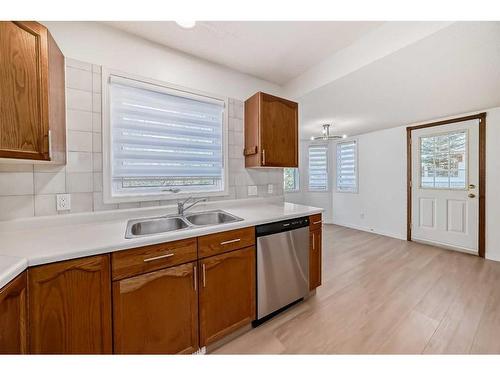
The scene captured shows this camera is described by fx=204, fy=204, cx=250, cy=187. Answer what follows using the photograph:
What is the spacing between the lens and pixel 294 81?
95.1 inches

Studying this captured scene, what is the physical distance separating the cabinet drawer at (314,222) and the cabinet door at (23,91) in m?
1.91

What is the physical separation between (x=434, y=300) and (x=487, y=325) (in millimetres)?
362

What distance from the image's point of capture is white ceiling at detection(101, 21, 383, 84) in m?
1.56

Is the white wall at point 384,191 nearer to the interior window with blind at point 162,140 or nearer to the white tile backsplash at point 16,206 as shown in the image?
the interior window with blind at point 162,140

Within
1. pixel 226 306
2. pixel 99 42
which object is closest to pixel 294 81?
pixel 99 42

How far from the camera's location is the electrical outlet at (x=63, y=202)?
54.3 inches

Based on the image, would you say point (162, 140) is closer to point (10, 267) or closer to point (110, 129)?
point (110, 129)

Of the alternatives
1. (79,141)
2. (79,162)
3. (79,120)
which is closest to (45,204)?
(79,162)

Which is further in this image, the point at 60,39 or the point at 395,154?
the point at 395,154

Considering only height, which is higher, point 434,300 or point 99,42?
point 99,42

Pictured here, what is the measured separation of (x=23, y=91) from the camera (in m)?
1.03

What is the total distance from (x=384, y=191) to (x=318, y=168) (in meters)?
1.58

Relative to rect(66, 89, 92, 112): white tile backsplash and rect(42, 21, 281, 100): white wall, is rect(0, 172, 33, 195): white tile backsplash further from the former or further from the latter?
rect(42, 21, 281, 100): white wall
